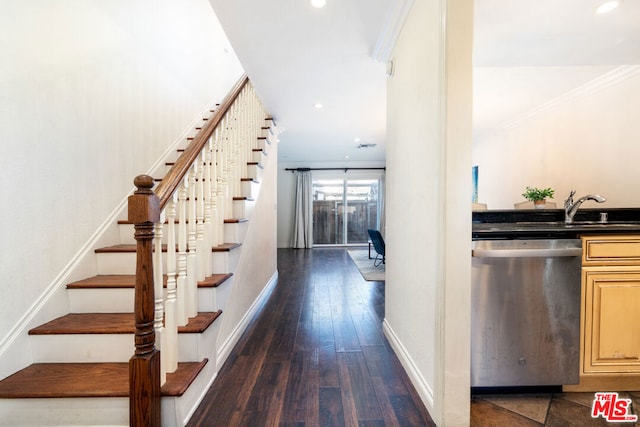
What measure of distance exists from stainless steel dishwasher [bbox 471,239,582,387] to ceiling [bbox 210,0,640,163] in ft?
4.86

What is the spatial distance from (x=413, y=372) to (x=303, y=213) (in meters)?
5.83

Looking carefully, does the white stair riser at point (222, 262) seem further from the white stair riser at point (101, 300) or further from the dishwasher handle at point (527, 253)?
the dishwasher handle at point (527, 253)

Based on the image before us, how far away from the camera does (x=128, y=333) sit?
4.39 ft

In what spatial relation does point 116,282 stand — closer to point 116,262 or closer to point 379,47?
point 116,262

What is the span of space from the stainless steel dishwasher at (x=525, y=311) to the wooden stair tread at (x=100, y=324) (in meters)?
1.52

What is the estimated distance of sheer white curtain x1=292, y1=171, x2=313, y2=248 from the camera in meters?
7.17

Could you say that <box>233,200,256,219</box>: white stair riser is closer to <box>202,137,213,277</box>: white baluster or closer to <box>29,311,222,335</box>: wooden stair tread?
<box>202,137,213,277</box>: white baluster

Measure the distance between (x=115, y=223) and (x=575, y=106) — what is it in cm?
490

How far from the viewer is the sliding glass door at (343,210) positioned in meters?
7.45

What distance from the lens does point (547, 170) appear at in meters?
3.50

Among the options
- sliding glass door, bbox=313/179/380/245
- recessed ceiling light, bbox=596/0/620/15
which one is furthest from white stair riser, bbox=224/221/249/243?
sliding glass door, bbox=313/179/380/245

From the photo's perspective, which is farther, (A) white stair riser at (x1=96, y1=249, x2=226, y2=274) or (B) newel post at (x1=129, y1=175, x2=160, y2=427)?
(A) white stair riser at (x1=96, y1=249, x2=226, y2=274)

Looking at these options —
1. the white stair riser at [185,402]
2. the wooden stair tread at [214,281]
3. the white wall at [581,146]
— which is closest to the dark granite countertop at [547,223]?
the white wall at [581,146]

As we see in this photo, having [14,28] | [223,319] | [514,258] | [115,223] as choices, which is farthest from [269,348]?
[14,28]
